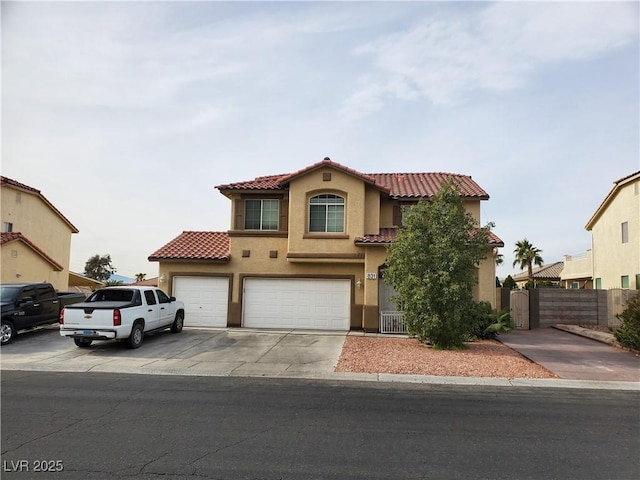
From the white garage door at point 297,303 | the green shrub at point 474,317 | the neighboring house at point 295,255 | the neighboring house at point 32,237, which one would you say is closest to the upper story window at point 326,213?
the neighboring house at point 295,255

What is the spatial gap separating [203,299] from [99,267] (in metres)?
55.8

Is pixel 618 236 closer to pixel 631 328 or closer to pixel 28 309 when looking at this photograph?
pixel 631 328

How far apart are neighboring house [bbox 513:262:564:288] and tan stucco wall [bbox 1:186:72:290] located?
41527 millimetres

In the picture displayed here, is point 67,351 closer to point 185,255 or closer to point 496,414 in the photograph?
point 185,255

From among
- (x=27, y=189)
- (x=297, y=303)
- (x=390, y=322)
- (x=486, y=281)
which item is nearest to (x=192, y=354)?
(x=297, y=303)

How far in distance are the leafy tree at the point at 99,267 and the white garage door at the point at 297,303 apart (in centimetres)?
5656

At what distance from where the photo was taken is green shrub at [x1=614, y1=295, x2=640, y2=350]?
1357 cm

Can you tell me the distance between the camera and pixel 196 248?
65.9 feet

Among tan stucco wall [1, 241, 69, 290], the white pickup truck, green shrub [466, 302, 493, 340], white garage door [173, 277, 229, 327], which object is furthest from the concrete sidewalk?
tan stucco wall [1, 241, 69, 290]

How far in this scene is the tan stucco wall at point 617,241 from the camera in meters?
24.6

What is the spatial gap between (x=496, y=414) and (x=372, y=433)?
2.40 metres

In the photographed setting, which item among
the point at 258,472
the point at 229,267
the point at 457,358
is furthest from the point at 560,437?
the point at 229,267

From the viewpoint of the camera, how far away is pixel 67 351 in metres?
13.3

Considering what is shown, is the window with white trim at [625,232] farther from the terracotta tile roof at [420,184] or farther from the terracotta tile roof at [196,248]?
the terracotta tile roof at [196,248]
